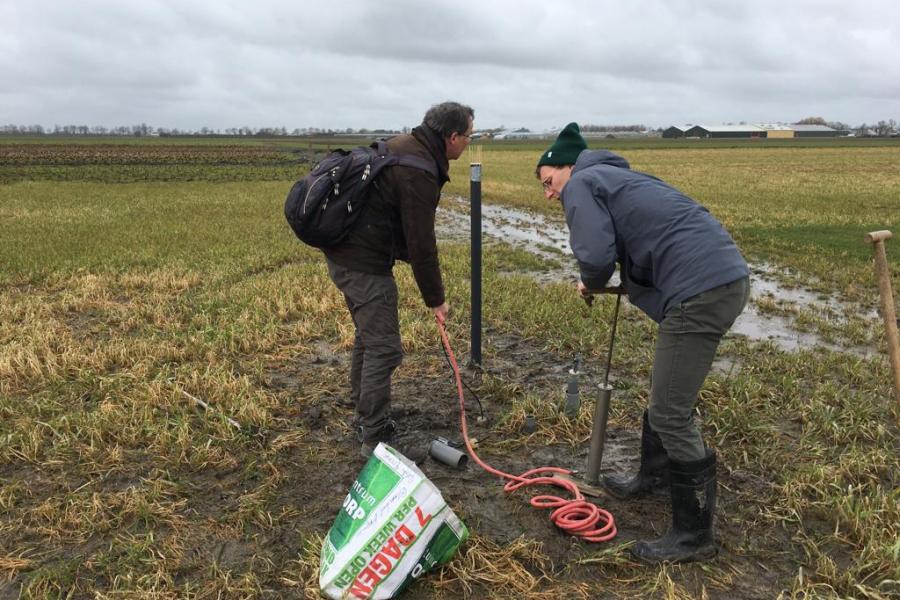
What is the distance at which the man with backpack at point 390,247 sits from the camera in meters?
3.54

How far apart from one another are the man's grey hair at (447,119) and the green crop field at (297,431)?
2.14m

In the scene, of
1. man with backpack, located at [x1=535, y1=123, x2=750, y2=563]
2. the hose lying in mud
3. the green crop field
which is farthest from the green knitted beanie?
the green crop field

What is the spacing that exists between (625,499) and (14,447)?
407 cm

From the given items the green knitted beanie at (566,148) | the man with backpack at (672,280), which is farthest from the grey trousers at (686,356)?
the green knitted beanie at (566,148)

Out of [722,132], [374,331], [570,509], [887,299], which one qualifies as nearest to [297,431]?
[374,331]

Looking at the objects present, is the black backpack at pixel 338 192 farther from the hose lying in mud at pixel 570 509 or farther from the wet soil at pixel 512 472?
the hose lying in mud at pixel 570 509

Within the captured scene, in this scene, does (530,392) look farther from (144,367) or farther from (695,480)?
(144,367)

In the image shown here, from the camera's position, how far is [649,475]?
3609 millimetres

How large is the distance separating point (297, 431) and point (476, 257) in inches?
85.3

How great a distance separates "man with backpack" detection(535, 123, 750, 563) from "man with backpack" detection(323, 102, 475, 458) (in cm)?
80

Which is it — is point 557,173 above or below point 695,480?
above

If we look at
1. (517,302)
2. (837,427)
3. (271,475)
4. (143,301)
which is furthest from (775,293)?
(143,301)

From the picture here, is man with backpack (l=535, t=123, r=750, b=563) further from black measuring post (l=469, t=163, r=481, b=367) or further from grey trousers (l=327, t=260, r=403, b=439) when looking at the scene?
black measuring post (l=469, t=163, r=481, b=367)

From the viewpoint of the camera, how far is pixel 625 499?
11.8ft
